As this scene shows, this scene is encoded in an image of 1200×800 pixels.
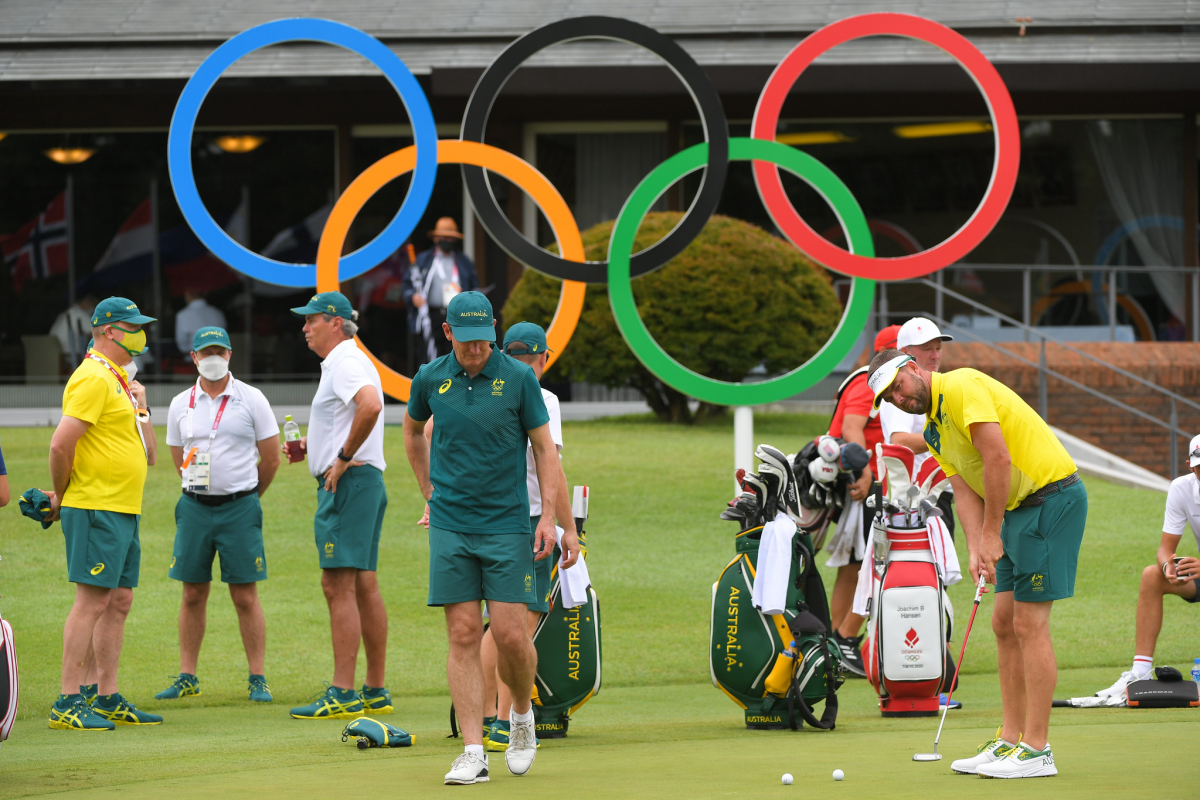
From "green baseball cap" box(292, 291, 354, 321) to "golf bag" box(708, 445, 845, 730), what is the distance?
2331 mm

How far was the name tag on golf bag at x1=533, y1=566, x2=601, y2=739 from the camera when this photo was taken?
6.56 metres

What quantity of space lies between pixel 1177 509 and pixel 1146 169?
45.2 ft

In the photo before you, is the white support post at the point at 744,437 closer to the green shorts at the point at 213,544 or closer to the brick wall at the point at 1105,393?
the green shorts at the point at 213,544

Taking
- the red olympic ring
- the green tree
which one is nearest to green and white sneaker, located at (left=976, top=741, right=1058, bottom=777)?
the red olympic ring

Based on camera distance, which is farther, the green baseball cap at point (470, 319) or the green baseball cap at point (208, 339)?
the green baseball cap at point (208, 339)

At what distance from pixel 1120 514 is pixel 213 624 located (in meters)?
7.84

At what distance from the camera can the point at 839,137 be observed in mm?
19844

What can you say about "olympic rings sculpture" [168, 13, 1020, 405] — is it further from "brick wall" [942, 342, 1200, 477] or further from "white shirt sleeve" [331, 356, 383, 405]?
"brick wall" [942, 342, 1200, 477]

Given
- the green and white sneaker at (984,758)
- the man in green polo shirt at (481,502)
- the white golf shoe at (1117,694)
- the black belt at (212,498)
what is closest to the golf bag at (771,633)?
the green and white sneaker at (984,758)

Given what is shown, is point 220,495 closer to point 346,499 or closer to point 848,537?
point 346,499

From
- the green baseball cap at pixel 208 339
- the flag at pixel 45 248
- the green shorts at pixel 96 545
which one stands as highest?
the flag at pixel 45 248

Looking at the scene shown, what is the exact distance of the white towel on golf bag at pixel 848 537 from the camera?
8109 mm

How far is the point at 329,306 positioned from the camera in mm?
7266

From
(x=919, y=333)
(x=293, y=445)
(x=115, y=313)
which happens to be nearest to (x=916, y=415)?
(x=919, y=333)
